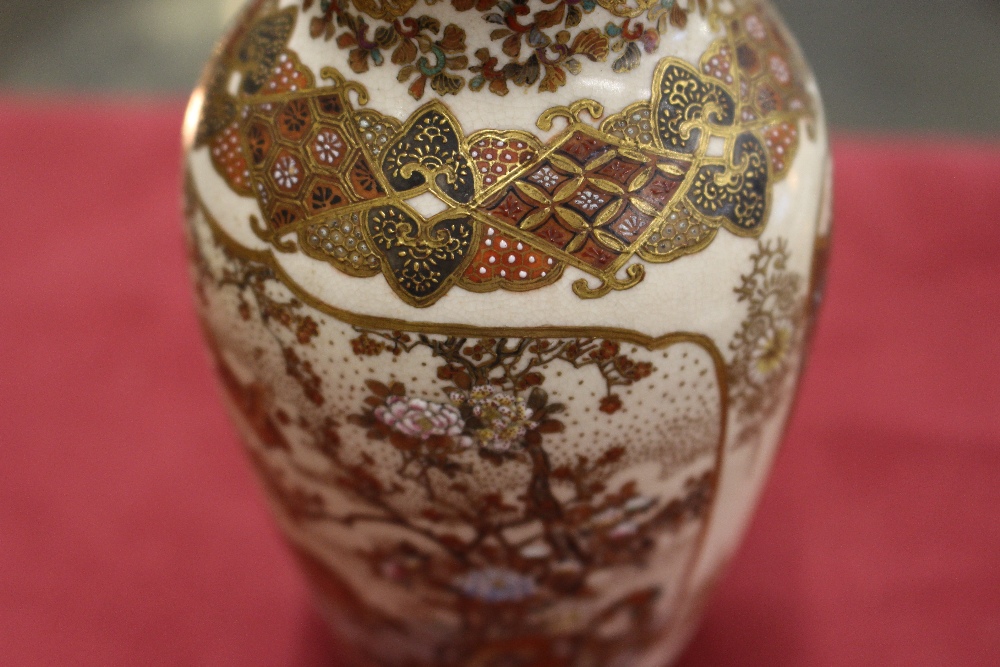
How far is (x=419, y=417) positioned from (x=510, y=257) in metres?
0.14

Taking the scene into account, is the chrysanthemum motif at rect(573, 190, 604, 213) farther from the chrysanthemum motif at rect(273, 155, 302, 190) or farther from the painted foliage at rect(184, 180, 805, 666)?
the chrysanthemum motif at rect(273, 155, 302, 190)

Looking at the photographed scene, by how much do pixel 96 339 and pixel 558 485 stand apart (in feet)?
3.10

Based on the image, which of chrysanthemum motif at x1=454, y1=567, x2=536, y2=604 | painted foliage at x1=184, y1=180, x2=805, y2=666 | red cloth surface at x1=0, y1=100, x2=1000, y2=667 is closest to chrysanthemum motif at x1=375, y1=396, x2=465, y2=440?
painted foliage at x1=184, y1=180, x2=805, y2=666

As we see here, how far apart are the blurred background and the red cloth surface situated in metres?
0.80

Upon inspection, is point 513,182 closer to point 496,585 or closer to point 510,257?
point 510,257

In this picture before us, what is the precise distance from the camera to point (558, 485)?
840mm

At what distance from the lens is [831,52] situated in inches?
106

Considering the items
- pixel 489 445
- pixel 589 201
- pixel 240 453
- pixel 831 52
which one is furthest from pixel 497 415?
pixel 831 52

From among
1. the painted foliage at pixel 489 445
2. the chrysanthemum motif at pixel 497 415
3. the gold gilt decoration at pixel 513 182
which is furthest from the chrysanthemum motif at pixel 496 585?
the gold gilt decoration at pixel 513 182

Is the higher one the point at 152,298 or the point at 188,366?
the point at 152,298

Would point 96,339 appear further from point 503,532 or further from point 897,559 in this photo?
point 897,559

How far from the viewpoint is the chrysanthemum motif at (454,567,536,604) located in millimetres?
924

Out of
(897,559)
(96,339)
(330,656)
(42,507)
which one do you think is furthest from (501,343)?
(96,339)

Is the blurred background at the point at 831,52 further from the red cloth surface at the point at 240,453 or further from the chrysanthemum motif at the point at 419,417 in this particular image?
the chrysanthemum motif at the point at 419,417
